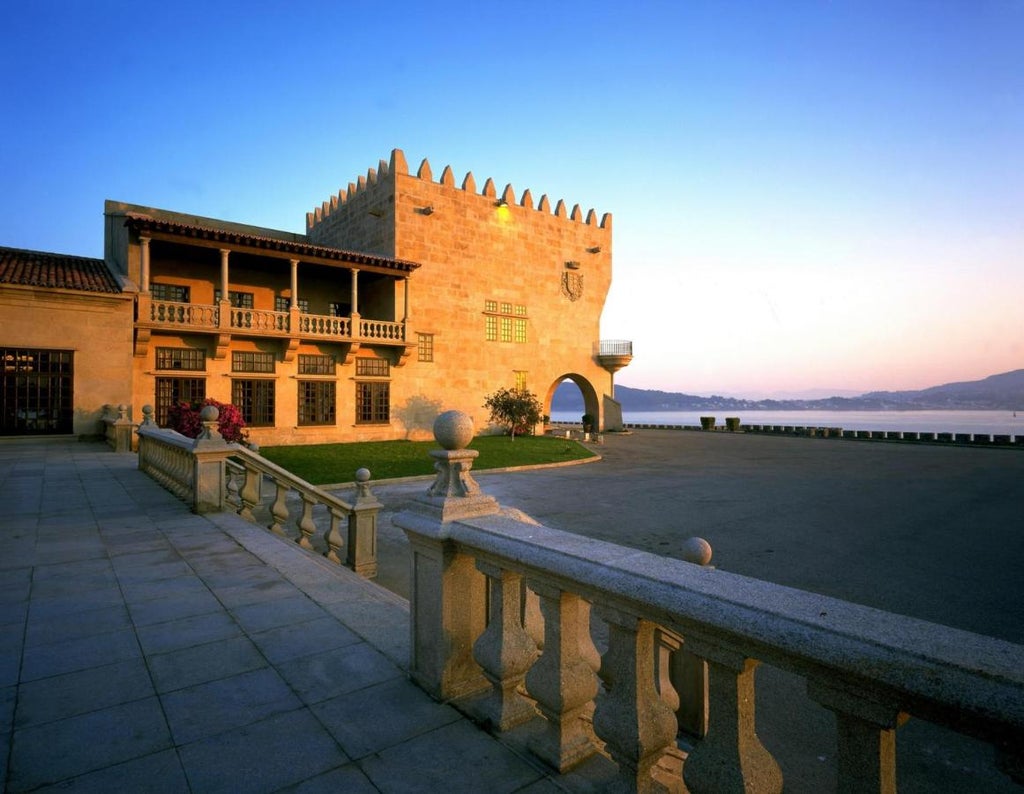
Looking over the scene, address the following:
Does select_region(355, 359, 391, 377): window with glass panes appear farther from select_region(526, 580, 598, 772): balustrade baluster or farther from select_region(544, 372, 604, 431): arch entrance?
select_region(526, 580, 598, 772): balustrade baluster

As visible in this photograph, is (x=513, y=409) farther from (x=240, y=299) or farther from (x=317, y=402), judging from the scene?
(x=240, y=299)

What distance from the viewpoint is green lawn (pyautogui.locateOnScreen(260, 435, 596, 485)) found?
53.5 ft

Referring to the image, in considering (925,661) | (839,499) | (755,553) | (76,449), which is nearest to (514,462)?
(839,499)

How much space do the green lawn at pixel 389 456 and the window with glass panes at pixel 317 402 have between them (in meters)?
1.42

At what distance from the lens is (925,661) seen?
4.38 feet

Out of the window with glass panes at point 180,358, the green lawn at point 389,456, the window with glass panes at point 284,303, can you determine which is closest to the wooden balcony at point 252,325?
the window with glass panes at point 180,358

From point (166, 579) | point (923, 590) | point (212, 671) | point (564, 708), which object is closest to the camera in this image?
point (564, 708)

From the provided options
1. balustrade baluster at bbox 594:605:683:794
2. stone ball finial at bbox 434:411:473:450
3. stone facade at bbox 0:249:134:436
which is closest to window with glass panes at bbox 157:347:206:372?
stone facade at bbox 0:249:134:436

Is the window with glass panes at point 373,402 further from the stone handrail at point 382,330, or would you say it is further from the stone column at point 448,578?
the stone column at point 448,578

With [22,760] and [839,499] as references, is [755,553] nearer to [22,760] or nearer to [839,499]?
[839,499]

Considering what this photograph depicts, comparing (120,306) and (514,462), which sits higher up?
(120,306)

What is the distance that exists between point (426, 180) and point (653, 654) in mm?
28266

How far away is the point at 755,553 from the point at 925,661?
8134 millimetres

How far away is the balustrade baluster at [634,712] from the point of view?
2.12 m
